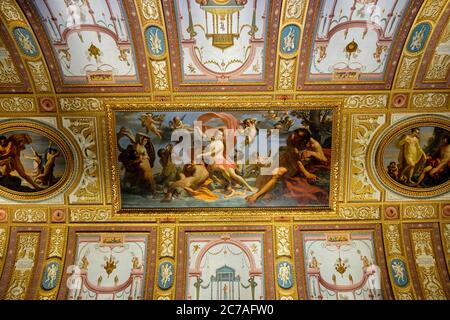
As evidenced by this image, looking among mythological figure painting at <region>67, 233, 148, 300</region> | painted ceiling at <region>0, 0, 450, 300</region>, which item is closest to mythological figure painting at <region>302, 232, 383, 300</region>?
painted ceiling at <region>0, 0, 450, 300</region>

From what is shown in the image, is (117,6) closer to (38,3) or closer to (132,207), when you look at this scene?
(38,3)

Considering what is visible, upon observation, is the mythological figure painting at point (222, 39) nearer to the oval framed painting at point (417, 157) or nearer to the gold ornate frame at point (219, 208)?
the gold ornate frame at point (219, 208)

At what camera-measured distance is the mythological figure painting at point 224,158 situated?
1090cm

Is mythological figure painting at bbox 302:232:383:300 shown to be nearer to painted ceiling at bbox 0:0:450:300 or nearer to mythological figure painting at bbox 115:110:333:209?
painted ceiling at bbox 0:0:450:300

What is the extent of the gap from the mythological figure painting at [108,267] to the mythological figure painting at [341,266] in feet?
15.3

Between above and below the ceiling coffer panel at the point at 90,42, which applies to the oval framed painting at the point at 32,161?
below

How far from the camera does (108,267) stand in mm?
10984

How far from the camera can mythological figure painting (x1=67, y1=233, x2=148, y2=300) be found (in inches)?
421

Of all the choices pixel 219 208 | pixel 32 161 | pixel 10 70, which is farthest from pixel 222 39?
pixel 32 161

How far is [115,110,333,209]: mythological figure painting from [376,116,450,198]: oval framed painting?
1.72m

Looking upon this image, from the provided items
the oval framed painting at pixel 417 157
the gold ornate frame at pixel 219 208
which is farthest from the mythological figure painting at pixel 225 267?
the oval framed painting at pixel 417 157

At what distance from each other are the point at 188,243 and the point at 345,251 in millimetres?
4446

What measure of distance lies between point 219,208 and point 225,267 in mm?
1647

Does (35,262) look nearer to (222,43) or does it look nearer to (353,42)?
(222,43)
